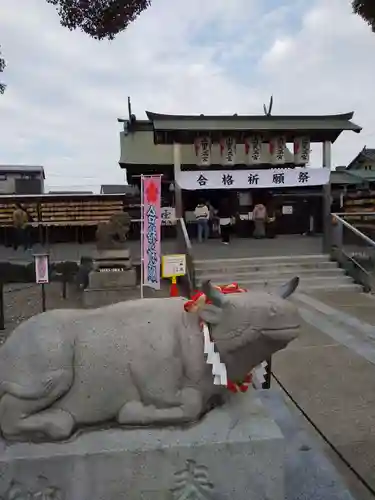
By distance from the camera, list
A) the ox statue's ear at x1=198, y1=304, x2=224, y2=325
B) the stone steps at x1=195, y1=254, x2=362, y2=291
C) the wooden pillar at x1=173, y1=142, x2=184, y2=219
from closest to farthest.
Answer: the ox statue's ear at x1=198, y1=304, x2=224, y2=325
the stone steps at x1=195, y1=254, x2=362, y2=291
the wooden pillar at x1=173, y1=142, x2=184, y2=219

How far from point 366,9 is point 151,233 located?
475cm

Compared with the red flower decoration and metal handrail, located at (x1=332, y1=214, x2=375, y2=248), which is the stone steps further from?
the red flower decoration

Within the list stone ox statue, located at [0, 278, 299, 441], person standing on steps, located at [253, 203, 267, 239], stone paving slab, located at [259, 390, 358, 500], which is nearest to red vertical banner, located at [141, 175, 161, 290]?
stone paving slab, located at [259, 390, 358, 500]

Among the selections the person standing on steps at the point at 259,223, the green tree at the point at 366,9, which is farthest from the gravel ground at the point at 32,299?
the person standing on steps at the point at 259,223

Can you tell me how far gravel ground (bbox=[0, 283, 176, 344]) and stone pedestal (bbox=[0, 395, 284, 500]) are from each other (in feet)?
16.5

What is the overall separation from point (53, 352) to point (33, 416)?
31 centimetres

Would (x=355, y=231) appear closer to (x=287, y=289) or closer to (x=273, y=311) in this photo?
(x=287, y=289)

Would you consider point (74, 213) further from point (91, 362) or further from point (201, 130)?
point (91, 362)

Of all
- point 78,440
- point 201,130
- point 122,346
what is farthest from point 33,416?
point 201,130

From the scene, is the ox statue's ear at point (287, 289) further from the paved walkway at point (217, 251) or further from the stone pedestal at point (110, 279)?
the paved walkway at point (217, 251)

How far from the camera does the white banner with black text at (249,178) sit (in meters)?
10.9

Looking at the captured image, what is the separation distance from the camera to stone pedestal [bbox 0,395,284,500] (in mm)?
2064

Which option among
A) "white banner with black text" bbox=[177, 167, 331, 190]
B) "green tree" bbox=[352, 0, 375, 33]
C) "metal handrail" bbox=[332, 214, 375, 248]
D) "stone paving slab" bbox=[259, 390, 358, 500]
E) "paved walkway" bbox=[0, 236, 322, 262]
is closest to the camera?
"stone paving slab" bbox=[259, 390, 358, 500]

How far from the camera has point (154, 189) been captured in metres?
8.06
